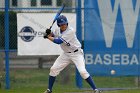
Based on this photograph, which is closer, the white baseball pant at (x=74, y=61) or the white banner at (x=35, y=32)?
the white baseball pant at (x=74, y=61)

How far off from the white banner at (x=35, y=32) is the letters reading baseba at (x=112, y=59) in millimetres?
791

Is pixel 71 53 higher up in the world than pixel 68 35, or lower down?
lower down

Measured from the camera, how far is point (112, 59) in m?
12.2

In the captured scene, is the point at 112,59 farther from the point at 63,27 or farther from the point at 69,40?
the point at 63,27

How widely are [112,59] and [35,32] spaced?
6.43 ft

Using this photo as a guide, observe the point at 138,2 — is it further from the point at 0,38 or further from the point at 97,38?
the point at 0,38

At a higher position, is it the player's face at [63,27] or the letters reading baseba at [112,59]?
the player's face at [63,27]

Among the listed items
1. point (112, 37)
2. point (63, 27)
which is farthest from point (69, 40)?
point (112, 37)

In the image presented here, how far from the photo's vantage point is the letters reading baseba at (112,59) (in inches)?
479

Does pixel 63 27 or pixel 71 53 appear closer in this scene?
pixel 63 27

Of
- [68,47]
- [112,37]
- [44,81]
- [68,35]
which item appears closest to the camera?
[68,35]

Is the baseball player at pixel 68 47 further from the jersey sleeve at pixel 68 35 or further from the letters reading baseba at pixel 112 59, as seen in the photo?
the letters reading baseba at pixel 112 59

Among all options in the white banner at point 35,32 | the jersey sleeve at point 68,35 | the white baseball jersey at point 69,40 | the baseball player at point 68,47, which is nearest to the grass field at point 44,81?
the white banner at point 35,32

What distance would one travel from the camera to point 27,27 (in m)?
12.0
